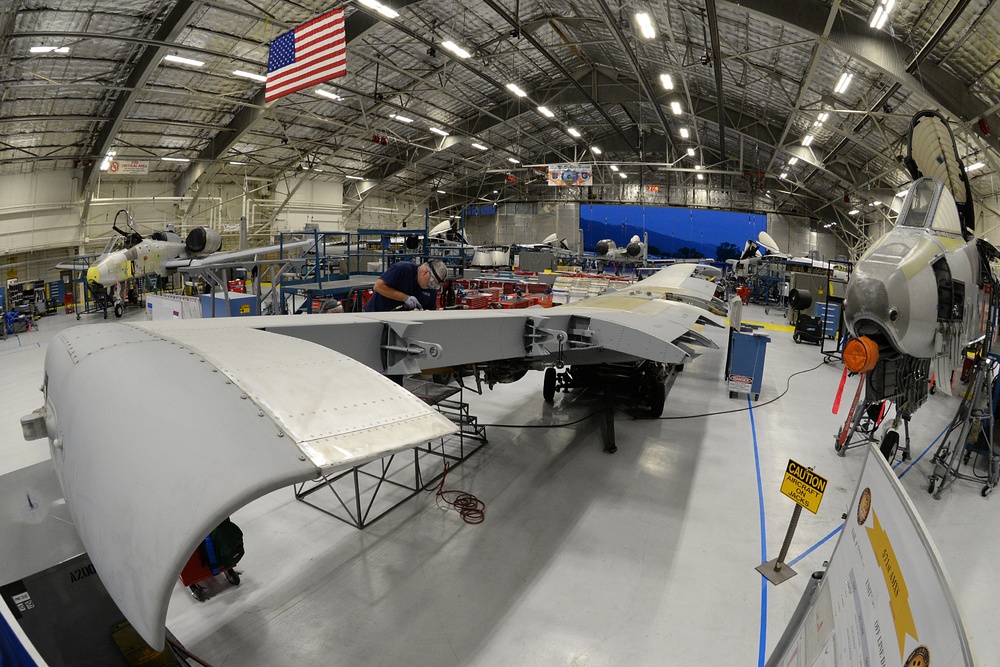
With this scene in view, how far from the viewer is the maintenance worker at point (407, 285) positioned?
6988mm

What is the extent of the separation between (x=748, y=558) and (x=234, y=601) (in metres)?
4.86

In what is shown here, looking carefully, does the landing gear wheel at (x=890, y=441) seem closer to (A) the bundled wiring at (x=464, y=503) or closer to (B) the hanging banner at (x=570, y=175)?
(A) the bundled wiring at (x=464, y=503)

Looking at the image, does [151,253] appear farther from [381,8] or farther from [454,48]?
[454,48]

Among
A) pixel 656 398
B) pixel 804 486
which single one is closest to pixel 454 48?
pixel 656 398

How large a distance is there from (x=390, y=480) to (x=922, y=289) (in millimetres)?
6448

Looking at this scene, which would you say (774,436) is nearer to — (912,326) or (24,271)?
(912,326)

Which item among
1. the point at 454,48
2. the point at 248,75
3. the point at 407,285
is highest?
the point at 454,48

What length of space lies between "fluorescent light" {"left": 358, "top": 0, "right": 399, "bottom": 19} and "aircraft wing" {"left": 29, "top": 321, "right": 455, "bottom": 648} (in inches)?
521

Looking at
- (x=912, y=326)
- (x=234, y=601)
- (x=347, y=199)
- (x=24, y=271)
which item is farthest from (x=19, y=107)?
(x=912, y=326)

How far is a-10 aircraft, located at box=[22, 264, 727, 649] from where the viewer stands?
1.46 metres

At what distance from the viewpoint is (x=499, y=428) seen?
8.40 m

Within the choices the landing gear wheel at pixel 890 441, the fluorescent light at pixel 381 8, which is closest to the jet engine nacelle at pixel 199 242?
the fluorescent light at pixel 381 8

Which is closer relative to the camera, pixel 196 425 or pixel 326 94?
pixel 196 425

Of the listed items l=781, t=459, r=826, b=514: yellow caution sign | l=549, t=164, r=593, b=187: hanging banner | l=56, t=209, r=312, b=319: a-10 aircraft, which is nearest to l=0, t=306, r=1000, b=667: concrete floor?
l=781, t=459, r=826, b=514: yellow caution sign
